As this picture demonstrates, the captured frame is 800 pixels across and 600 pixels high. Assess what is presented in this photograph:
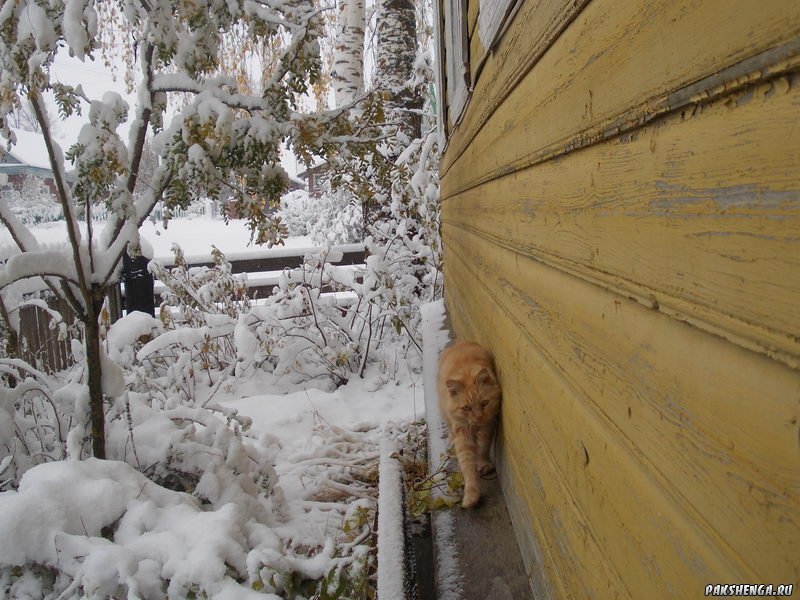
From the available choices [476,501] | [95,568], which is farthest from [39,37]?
[476,501]

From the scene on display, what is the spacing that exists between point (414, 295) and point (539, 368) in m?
6.37

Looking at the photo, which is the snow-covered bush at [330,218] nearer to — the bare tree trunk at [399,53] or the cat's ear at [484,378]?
the bare tree trunk at [399,53]

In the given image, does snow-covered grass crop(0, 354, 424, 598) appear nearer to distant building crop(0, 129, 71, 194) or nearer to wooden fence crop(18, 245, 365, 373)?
wooden fence crop(18, 245, 365, 373)

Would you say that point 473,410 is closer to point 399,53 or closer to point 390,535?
point 390,535

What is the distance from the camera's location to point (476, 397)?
2.44 meters

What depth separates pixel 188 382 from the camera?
236 inches

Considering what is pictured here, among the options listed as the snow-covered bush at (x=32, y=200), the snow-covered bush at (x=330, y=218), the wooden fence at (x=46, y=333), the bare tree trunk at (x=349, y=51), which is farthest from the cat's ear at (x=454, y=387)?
the snow-covered bush at (x=32, y=200)

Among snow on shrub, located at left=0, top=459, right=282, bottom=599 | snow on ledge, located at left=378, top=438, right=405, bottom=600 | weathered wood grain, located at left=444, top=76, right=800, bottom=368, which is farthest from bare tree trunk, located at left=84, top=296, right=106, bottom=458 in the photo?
weathered wood grain, located at left=444, top=76, right=800, bottom=368

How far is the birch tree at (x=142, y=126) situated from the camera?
2588 mm

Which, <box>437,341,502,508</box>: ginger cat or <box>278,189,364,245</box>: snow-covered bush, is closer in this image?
<box>437,341,502,508</box>: ginger cat

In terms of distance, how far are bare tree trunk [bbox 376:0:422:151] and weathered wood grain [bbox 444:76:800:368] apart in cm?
734

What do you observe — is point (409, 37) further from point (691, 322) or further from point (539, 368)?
point (691, 322)

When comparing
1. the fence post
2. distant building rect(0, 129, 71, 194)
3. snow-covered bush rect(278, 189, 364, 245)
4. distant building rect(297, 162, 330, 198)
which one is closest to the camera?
distant building rect(297, 162, 330, 198)

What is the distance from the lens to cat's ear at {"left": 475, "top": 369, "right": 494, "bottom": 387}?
2.40 meters
